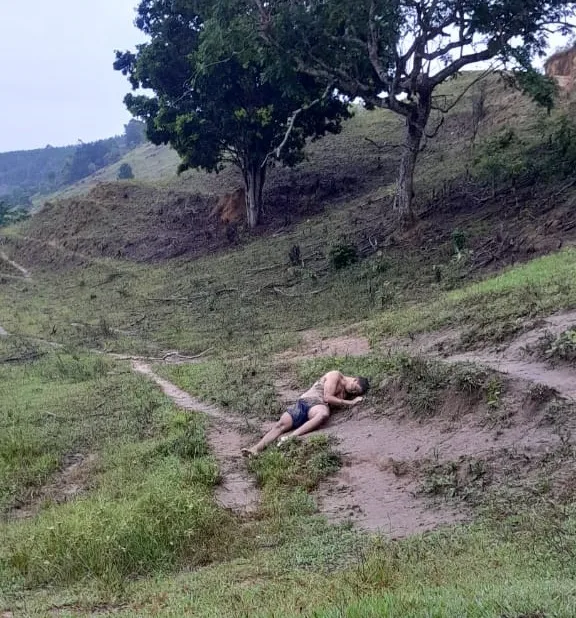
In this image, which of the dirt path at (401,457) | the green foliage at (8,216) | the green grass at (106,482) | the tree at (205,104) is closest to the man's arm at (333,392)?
the dirt path at (401,457)

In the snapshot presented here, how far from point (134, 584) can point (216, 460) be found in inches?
116

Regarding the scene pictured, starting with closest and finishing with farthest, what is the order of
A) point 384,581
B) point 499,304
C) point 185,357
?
point 384,581 → point 499,304 → point 185,357

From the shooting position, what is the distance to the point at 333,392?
8.68 m

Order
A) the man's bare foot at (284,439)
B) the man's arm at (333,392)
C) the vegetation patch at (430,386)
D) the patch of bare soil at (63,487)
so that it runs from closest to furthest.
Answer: the vegetation patch at (430,386)
the patch of bare soil at (63,487)
the man's bare foot at (284,439)
the man's arm at (333,392)

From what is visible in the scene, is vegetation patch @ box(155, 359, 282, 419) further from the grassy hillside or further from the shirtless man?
the shirtless man

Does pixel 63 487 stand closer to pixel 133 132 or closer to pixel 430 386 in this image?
pixel 430 386

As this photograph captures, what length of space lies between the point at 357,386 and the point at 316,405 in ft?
2.11

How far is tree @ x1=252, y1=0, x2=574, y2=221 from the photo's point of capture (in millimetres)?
16266

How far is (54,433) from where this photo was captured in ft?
31.6

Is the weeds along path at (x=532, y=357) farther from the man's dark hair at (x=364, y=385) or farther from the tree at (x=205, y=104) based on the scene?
the tree at (x=205, y=104)

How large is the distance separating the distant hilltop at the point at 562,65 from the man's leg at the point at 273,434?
23.0 metres

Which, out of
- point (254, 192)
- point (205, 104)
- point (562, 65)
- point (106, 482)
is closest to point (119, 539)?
point (106, 482)

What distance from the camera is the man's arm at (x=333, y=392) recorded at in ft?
27.9

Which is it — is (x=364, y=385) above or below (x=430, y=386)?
below
